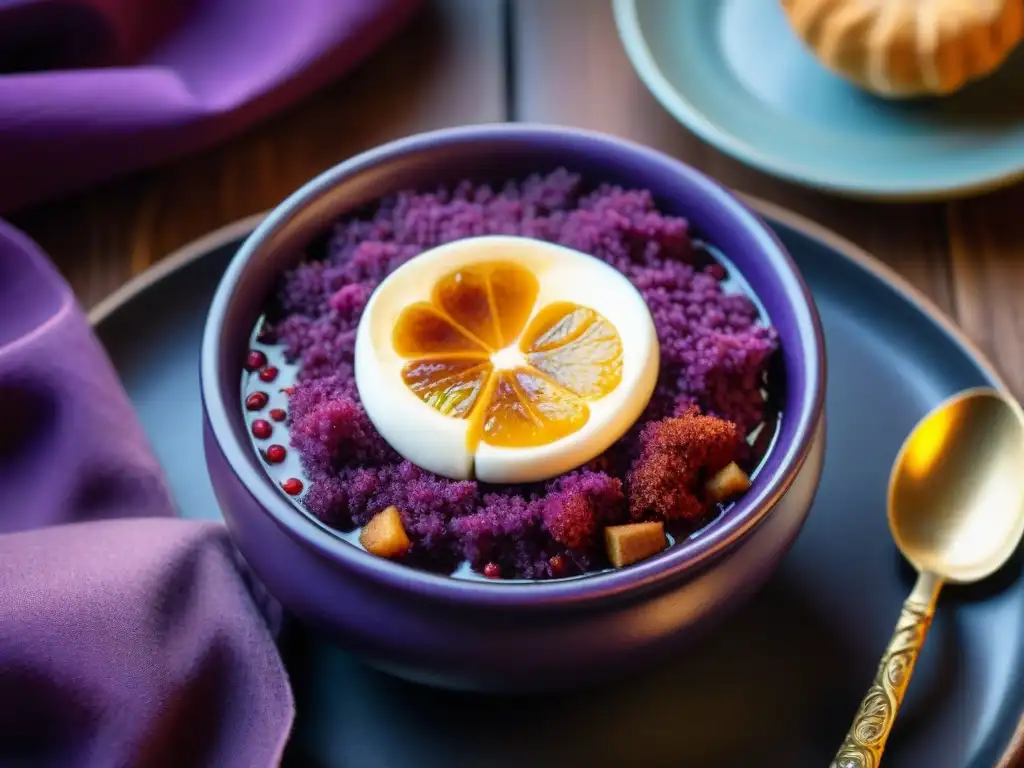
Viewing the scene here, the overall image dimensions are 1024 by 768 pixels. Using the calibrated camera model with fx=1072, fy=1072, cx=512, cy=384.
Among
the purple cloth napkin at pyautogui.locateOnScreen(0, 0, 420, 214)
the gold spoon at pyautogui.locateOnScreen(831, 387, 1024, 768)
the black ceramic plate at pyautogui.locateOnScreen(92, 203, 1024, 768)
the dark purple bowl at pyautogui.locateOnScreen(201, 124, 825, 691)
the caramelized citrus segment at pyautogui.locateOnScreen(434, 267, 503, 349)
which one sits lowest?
the black ceramic plate at pyautogui.locateOnScreen(92, 203, 1024, 768)

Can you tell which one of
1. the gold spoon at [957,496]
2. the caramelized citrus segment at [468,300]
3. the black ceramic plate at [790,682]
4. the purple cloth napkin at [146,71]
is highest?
the purple cloth napkin at [146,71]

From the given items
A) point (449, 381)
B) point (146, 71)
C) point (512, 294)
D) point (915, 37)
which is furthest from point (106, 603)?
point (915, 37)

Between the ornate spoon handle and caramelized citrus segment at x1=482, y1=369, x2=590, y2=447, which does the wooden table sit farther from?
caramelized citrus segment at x1=482, y1=369, x2=590, y2=447

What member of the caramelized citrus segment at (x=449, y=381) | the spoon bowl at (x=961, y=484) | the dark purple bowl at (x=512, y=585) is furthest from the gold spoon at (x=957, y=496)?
the caramelized citrus segment at (x=449, y=381)

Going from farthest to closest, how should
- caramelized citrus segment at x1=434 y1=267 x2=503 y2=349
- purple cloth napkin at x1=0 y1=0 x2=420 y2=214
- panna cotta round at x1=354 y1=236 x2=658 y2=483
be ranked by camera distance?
purple cloth napkin at x1=0 y1=0 x2=420 y2=214, caramelized citrus segment at x1=434 y1=267 x2=503 y2=349, panna cotta round at x1=354 y1=236 x2=658 y2=483

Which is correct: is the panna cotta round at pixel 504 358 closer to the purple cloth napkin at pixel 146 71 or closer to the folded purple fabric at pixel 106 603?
the folded purple fabric at pixel 106 603

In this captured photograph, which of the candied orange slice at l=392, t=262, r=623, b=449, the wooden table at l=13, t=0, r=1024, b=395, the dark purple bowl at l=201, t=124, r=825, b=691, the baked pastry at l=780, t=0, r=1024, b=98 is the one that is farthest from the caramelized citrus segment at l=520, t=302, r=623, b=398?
the baked pastry at l=780, t=0, r=1024, b=98

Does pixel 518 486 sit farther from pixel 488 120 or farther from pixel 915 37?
pixel 915 37

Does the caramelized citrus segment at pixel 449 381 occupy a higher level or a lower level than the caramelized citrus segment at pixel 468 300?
lower
